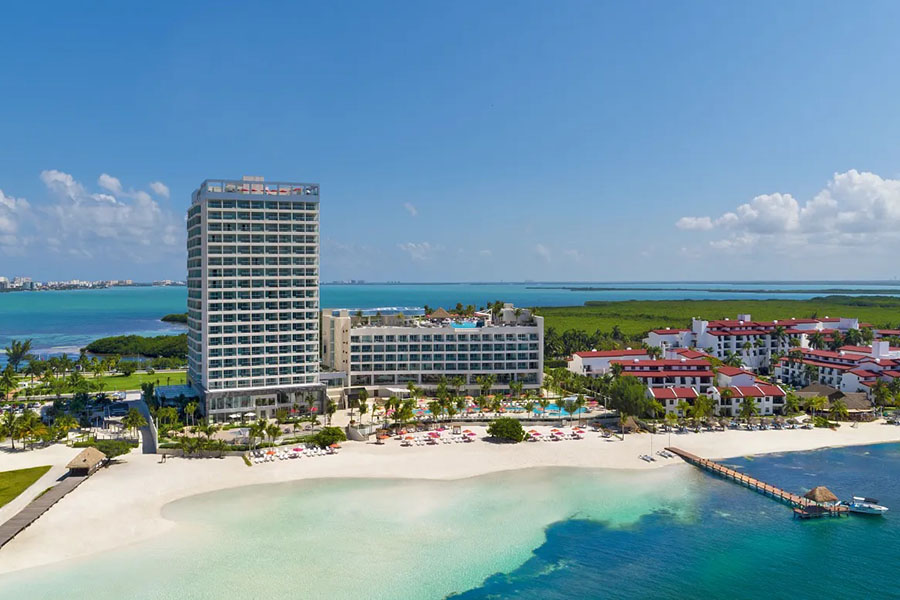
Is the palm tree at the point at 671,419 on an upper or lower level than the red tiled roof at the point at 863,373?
lower

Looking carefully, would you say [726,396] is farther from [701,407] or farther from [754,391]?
[701,407]

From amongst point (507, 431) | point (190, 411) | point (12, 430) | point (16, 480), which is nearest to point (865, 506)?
point (507, 431)

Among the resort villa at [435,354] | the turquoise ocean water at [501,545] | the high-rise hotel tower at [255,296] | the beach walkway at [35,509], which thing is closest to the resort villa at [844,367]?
the turquoise ocean water at [501,545]

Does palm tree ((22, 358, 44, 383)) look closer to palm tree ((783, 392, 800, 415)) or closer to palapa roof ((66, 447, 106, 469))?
palapa roof ((66, 447, 106, 469))

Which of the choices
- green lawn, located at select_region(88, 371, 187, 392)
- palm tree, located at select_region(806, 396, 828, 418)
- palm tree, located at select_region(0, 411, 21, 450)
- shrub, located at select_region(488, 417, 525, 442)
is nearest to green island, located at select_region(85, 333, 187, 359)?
green lawn, located at select_region(88, 371, 187, 392)

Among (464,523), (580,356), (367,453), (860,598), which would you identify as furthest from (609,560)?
(580,356)

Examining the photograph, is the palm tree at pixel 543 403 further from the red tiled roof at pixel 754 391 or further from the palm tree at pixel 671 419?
the red tiled roof at pixel 754 391

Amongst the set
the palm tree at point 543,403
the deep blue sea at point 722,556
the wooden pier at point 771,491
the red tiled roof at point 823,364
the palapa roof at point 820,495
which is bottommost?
the deep blue sea at point 722,556
